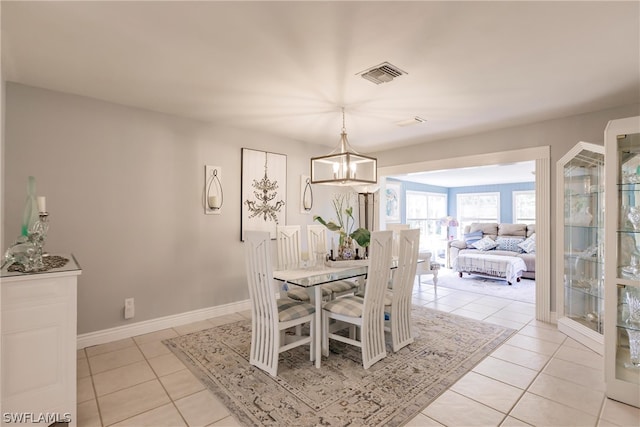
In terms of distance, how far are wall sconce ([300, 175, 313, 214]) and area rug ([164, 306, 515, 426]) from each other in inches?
81.2

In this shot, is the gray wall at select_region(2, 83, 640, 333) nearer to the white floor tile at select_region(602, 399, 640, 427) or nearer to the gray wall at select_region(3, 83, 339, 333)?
the gray wall at select_region(3, 83, 339, 333)

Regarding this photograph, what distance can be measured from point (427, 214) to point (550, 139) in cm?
598

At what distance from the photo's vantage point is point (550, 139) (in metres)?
3.69

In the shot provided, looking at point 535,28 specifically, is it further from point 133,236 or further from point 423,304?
point 133,236

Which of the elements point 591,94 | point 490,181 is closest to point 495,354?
point 591,94

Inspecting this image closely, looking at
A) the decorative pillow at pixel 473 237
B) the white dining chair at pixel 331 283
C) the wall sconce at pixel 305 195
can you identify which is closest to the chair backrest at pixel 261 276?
the white dining chair at pixel 331 283

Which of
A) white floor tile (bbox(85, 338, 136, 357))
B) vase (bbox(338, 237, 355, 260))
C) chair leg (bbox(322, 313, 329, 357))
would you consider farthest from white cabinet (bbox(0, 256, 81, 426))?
vase (bbox(338, 237, 355, 260))

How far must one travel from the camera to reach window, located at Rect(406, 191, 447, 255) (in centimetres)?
907

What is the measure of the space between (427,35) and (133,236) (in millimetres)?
3237

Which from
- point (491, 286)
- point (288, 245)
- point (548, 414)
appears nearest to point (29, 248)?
point (288, 245)

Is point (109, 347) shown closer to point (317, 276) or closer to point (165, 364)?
point (165, 364)

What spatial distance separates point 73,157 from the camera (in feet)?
9.64

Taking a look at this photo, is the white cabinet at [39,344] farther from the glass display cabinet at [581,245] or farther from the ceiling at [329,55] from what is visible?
the glass display cabinet at [581,245]

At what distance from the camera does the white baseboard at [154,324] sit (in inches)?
119
